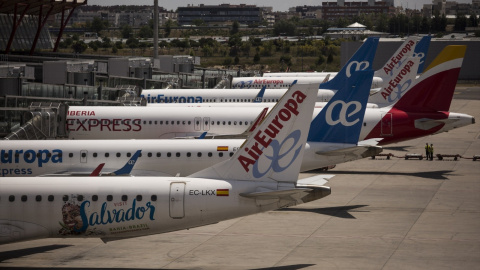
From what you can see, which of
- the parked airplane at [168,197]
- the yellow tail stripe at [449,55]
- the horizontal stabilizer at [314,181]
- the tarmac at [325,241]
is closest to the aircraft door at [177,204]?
the parked airplane at [168,197]

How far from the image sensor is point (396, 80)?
244 ft

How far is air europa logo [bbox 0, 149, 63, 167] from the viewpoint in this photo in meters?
42.5

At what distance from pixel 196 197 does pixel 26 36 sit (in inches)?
5228

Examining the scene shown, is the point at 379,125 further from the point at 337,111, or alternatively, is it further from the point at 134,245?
the point at 134,245

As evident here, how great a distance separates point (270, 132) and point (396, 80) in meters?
45.2

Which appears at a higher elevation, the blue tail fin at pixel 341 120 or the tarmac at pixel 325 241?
the blue tail fin at pixel 341 120

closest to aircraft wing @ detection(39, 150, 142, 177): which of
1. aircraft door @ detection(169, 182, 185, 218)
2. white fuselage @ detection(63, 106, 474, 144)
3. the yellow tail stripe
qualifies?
aircraft door @ detection(169, 182, 185, 218)

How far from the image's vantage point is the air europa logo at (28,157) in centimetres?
4250

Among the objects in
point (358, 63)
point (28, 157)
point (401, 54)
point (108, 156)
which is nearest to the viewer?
point (28, 157)

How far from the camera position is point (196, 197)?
30.9 meters

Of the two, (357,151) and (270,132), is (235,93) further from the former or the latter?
(270,132)

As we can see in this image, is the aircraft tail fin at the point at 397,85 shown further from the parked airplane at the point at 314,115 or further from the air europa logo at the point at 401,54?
the parked airplane at the point at 314,115

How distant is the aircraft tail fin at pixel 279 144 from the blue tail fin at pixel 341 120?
15.3 m

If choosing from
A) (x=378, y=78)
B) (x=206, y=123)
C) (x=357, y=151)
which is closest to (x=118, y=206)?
(x=357, y=151)
